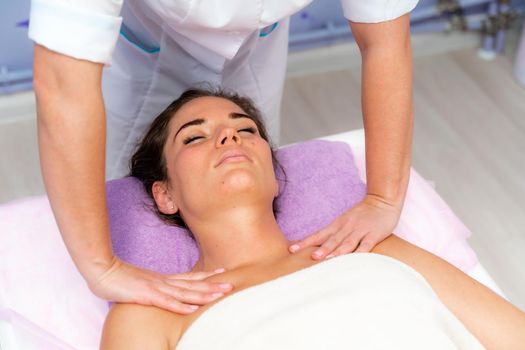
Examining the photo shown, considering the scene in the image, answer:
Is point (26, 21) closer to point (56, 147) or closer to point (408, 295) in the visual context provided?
point (56, 147)

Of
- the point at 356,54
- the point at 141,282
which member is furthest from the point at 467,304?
the point at 356,54

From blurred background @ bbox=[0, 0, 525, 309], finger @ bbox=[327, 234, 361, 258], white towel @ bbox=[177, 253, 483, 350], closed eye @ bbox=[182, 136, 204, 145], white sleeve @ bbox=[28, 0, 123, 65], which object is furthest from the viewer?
blurred background @ bbox=[0, 0, 525, 309]

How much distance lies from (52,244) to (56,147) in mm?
524

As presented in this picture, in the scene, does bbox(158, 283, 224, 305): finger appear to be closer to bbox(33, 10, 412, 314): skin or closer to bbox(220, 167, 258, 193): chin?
bbox(33, 10, 412, 314): skin

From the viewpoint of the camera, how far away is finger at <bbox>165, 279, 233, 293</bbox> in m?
1.43

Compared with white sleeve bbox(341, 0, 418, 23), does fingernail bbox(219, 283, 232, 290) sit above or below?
below

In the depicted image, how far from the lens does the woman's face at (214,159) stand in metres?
1.53

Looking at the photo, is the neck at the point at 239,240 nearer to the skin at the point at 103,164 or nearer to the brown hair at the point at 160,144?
the skin at the point at 103,164

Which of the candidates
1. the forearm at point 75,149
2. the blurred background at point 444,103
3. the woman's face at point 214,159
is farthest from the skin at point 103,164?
the blurred background at point 444,103

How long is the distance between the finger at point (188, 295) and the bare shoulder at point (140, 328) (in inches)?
1.4

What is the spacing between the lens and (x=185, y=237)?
1.71 meters

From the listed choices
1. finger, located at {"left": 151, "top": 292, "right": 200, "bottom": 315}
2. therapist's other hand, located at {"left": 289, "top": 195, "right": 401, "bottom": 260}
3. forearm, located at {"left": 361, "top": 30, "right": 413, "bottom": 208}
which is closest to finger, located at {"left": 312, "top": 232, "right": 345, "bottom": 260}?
therapist's other hand, located at {"left": 289, "top": 195, "right": 401, "bottom": 260}

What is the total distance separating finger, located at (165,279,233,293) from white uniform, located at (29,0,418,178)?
1.51 ft

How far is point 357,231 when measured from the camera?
5.09 ft
